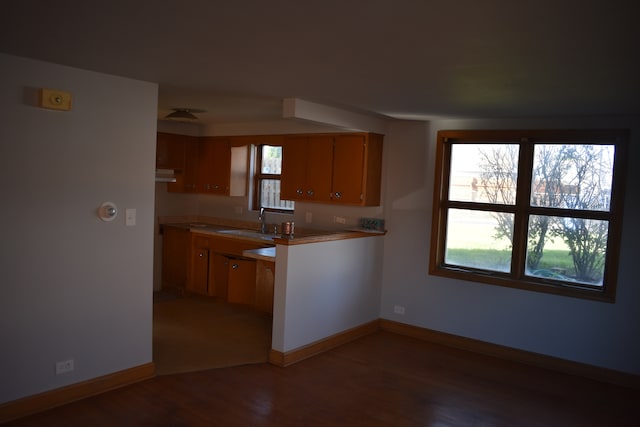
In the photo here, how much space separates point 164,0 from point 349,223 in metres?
4.01

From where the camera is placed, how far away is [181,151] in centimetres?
689

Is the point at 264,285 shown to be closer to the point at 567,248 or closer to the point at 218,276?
the point at 218,276

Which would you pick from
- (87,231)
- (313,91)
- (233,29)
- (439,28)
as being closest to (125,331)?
(87,231)

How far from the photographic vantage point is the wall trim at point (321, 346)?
436 cm

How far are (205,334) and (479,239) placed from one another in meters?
2.85

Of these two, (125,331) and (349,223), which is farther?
(349,223)

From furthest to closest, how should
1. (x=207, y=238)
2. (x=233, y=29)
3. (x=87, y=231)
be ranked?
(x=207, y=238)
(x=87, y=231)
(x=233, y=29)

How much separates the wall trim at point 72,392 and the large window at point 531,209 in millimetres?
2950

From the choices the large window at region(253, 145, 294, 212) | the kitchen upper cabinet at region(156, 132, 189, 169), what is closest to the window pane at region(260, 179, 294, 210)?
the large window at region(253, 145, 294, 212)

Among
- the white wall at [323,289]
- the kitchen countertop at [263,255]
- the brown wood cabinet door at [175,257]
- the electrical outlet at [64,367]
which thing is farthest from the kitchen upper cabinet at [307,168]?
the electrical outlet at [64,367]

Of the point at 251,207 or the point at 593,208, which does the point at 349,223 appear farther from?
the point at 593,208

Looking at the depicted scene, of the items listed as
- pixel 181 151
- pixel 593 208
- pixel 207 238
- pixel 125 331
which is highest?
pixel 181 151

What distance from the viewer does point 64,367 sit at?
3.44 meters

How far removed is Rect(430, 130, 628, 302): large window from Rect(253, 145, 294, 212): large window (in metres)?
2.23
